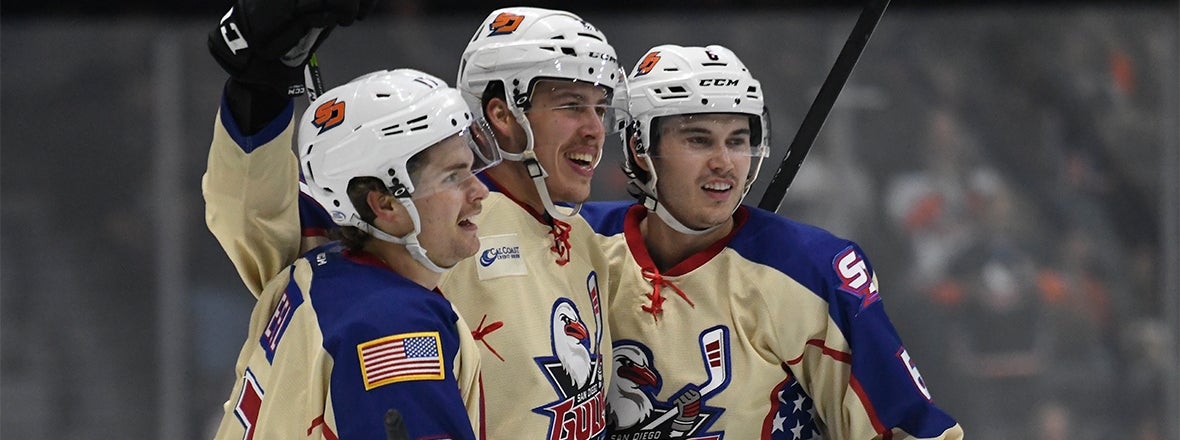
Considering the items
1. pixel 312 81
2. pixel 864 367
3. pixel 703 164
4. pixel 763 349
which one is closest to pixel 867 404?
pixel 864 367

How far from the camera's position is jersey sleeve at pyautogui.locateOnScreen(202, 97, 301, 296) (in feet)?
6.30

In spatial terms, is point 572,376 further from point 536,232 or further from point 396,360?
point 396,360

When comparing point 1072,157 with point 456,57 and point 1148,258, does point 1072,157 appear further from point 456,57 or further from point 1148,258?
point 456,57

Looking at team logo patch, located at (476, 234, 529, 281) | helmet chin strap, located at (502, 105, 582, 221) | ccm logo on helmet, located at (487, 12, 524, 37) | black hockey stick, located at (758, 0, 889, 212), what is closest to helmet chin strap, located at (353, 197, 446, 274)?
team logo patch, located at (476, 234, 529, 281)

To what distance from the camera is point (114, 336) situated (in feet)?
15.2

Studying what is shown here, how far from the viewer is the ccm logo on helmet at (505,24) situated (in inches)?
86.4

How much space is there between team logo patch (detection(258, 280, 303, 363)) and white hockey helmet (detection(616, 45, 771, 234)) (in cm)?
68

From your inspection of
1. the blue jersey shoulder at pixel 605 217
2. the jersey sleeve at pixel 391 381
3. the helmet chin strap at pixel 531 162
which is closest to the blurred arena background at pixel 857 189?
the blue jersey shoulder at pixel 605 217

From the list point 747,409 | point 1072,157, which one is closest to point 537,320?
point 747,409

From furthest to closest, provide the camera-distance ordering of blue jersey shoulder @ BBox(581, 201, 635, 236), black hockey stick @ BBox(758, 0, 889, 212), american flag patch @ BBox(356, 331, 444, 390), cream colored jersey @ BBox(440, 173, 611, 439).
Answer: black hockey stick @ BBox(758, 0, 889, 212) < blue jersey shoulder @ BBox(581, 201, 635, 236) < cream colored jersey @ BBox(440, 173, 611, 439) < american flag patch @ BBox(356, 331, 444, 390)

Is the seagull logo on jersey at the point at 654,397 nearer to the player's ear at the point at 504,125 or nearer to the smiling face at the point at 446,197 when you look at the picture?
the player's ear at the point at 504,125

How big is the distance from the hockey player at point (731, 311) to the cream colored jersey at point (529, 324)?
0.47 ft

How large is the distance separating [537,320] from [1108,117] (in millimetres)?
3492

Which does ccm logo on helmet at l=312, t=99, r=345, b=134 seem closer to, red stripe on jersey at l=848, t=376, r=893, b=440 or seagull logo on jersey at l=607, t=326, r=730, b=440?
seagull logo on jersey at l=607, t=326, r=730, b=440
